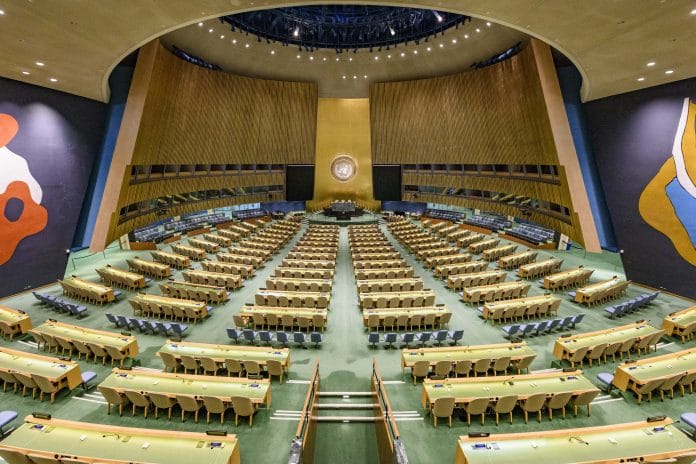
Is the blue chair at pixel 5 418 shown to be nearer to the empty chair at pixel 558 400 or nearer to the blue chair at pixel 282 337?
the blue chair at pixel 282 337

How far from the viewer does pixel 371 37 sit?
2481 centimetres

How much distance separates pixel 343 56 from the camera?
996 inches

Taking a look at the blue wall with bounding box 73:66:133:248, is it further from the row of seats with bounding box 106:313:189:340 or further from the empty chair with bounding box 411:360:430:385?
the empty chair with bounding box 411:360:430:385

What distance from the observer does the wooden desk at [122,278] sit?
41.6 feet

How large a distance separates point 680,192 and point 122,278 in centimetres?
2164

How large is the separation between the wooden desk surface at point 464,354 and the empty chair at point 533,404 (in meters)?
1.33

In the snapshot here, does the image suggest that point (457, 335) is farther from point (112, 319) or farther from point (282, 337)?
point (112, 319)

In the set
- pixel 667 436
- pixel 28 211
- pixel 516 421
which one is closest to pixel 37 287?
pixel 28 211

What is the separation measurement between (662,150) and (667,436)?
39.8 feet

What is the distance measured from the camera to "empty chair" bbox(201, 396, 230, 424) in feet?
18.4

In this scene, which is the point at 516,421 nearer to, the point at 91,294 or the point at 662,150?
the point at 662,150

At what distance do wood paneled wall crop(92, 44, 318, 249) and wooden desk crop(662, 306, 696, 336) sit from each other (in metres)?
21.8

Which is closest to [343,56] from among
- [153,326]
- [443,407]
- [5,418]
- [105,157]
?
[105,157]

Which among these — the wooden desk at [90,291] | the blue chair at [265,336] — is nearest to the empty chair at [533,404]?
the blue chair at [265,336]
